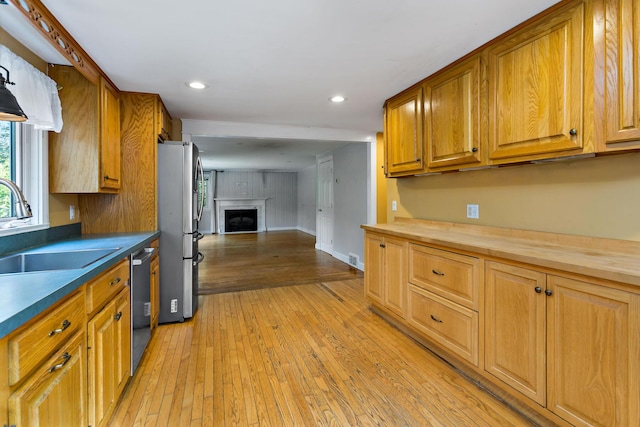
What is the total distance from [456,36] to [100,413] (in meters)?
2.84

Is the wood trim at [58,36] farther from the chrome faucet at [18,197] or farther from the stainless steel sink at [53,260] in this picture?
the stainless steel sink at [53,260]

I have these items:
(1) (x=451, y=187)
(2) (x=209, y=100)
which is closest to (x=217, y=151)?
(2) (x=209, y=100)

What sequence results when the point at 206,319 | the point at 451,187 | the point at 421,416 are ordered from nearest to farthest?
the point at 421,416 < the point at 451,187 < the point at 206,319

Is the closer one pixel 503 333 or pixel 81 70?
pixel 503 333

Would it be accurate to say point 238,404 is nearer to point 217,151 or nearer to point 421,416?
point 421,416

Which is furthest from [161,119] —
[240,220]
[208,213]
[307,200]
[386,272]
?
[240,220]

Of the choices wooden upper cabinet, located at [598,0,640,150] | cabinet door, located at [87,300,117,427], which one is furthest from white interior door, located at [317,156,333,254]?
wooden upper cabinet, located at [598,0,640,150]

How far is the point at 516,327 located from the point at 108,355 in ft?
6.85

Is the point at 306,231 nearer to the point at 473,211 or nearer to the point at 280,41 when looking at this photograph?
the point at 473,211

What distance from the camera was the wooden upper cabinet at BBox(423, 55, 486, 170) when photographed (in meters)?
2.15

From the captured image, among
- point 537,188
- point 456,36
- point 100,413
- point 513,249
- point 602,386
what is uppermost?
point 456,36

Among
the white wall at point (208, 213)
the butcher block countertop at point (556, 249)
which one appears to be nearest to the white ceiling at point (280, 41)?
the butcher block countertop at point (556, 249)

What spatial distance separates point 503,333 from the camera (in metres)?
1.69

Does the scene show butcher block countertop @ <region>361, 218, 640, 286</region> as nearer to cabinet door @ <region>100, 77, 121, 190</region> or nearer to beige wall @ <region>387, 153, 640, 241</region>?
beige wall @ <region>387, 153, 640, 241</region>
